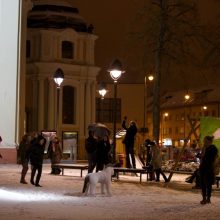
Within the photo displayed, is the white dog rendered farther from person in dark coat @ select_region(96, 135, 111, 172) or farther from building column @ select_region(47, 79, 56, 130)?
building column @ select_region(47, 79, 56, 130)

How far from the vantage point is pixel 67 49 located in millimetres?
59938

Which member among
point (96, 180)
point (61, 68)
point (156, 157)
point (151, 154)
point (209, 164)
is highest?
point (61, 68)

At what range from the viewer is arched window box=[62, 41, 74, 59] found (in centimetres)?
5987

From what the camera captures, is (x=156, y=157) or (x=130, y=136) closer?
(x=156, y=157)

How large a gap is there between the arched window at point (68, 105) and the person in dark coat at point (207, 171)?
4134 centimetres

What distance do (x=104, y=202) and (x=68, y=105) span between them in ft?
136

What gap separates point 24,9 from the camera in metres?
44.0

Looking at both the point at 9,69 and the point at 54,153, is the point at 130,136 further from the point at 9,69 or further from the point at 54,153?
the point at 9,69

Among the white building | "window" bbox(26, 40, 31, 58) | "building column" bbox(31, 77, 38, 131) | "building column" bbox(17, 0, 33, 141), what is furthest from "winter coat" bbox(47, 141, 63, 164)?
"window" bbox(26, 40, 31, 58)

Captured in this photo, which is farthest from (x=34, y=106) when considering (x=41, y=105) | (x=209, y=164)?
(x=209, y=164)

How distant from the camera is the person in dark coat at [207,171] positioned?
17.6 meters

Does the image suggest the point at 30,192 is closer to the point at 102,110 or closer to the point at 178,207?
the point at 178,207

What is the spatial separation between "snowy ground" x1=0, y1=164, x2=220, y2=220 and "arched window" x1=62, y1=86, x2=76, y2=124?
34.4 m

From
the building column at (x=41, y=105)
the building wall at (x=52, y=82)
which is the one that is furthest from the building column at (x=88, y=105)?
the building column at (x=41, y=105)
